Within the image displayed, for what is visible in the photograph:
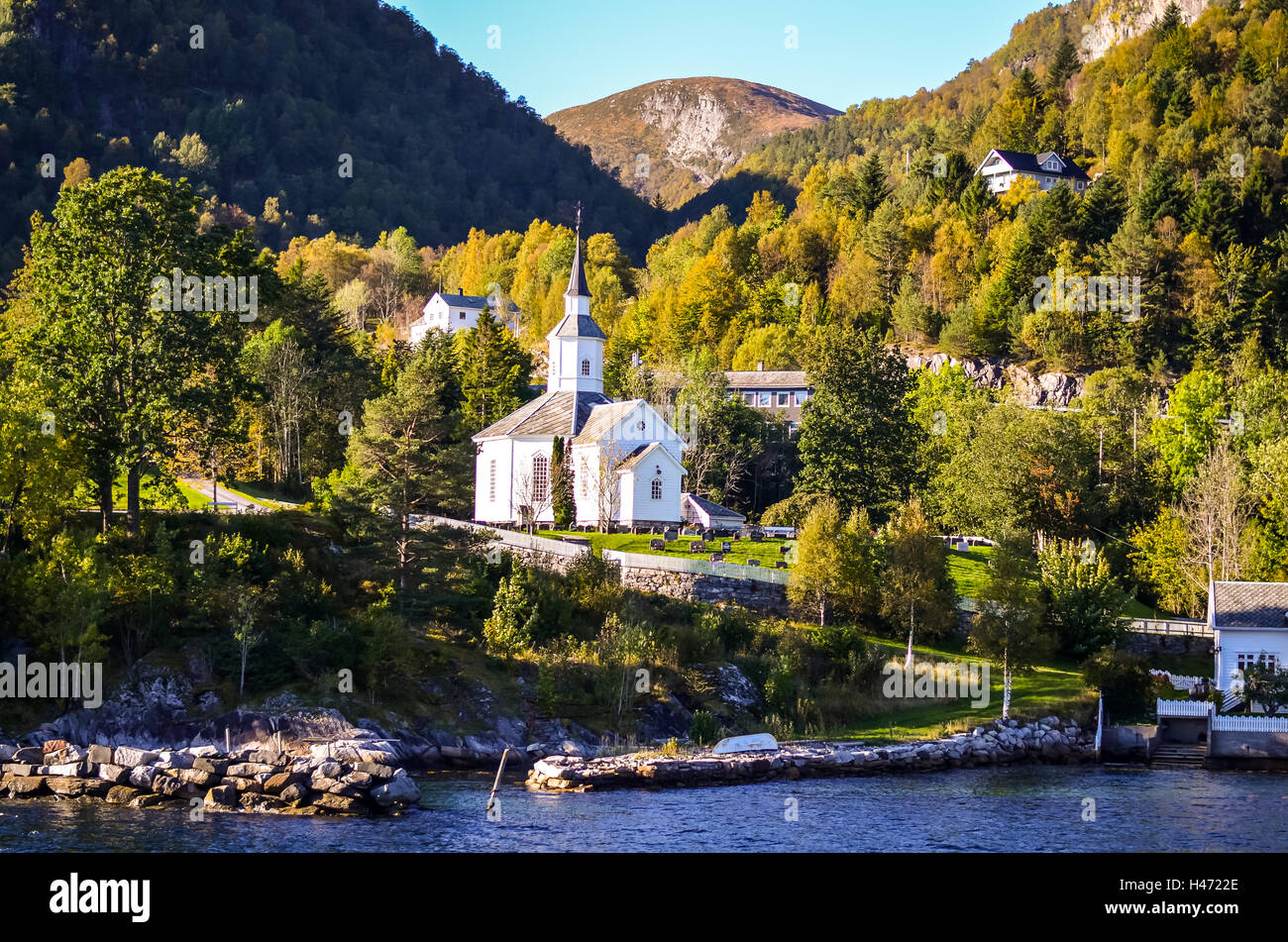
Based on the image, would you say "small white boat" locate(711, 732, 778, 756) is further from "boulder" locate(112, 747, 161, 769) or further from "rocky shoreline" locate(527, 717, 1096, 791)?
"boulder" locate(112, 747, 161, 769)

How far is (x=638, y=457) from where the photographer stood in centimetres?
6234

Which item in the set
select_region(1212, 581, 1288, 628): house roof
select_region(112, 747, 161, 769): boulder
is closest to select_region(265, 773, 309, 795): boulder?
select_region(112, 747, 161, 769): boulder

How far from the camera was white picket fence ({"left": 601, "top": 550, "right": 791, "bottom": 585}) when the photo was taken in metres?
49.3

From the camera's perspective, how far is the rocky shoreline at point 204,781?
30.5 metres

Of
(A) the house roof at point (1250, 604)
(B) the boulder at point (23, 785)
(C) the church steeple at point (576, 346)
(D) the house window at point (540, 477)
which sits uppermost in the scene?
(C) the church steeple at point (576, 346)

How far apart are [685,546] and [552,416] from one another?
1410cm

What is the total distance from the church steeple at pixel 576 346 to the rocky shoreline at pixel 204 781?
128 feet

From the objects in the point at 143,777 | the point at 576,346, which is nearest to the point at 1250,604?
the point at 576,346

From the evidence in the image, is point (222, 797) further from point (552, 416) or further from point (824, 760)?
point (552, 416)

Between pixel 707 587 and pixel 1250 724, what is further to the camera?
pixel 707 587

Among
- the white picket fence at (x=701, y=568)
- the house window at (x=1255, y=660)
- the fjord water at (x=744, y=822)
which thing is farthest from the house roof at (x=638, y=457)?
the fjord water at (x=744, y=822)

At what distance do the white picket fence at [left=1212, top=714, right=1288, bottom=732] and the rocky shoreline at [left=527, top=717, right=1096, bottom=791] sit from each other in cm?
407

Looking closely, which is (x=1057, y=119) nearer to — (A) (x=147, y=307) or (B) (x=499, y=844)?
(A) (x=147, y=307)

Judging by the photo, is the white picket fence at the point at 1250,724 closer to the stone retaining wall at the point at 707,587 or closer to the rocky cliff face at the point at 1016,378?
the stone retaining wall at the point at 707,587
